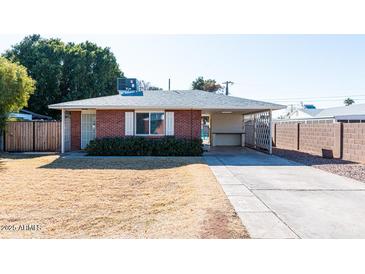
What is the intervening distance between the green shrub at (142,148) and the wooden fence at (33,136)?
11.6ft

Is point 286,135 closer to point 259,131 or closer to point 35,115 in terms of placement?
point 259,131

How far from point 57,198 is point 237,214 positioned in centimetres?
411

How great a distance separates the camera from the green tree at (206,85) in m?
49.7

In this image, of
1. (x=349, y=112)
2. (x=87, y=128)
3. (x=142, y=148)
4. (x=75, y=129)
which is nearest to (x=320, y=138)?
(x=142, y=148)

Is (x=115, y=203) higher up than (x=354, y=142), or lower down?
lower down

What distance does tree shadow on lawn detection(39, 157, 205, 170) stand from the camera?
11844 mm

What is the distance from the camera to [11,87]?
16.0 metres

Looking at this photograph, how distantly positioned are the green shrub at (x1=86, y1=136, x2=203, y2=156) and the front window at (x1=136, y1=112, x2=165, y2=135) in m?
1.12

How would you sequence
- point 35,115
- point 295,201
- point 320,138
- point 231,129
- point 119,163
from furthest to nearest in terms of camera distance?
point 35,115, point 231,129, point 320,138, point 119,163, point 295,201

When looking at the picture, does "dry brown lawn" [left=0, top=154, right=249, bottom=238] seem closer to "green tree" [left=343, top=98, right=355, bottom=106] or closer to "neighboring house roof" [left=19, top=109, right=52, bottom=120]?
"neighboring house roof" [left=19, top=109, right=52, bottom=120]

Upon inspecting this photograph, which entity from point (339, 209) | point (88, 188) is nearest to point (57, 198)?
point (88, 188)

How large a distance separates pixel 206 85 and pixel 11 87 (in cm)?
3630

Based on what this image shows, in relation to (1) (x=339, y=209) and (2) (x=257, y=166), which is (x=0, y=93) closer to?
(2) (x=257, y=166)

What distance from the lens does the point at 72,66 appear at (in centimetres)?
2980
